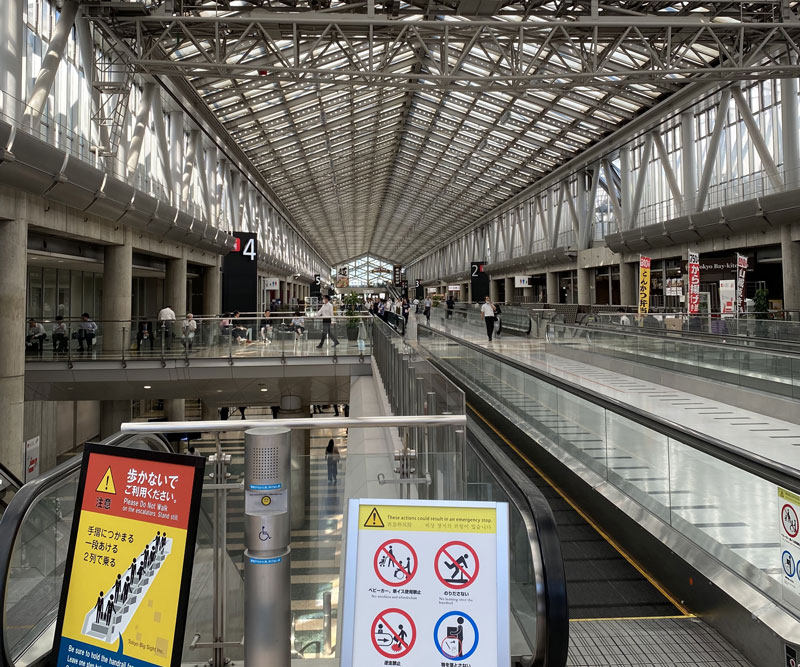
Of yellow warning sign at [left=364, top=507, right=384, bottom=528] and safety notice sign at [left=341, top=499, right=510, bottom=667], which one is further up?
yellow warning sign at [left=364, top=507, right=384, bottom=528]

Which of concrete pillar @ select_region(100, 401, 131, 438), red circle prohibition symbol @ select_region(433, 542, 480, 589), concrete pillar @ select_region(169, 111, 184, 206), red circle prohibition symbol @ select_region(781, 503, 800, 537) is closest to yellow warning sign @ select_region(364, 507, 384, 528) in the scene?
red circle prohibition symbol @ select_region(433, 542, 480, 589)

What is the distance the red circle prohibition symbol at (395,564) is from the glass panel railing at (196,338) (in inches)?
756

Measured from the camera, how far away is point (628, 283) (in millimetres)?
36938

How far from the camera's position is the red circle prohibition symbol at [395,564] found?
2178mm

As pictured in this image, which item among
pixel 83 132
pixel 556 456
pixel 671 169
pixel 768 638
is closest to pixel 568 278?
pixel 671 169

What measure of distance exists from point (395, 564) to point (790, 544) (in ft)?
8.81

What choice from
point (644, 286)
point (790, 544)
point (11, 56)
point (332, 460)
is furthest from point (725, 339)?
point (11, 56)

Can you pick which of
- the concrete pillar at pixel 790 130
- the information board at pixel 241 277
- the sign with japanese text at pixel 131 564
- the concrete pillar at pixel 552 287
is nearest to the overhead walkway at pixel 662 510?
the sign with japanese text at pixel 131 564

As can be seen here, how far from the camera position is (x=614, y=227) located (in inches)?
1543

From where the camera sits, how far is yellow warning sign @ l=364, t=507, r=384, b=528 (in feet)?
7.29

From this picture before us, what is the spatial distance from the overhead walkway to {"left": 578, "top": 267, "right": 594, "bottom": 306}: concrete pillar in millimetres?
33772

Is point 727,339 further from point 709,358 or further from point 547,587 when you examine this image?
point 547,587

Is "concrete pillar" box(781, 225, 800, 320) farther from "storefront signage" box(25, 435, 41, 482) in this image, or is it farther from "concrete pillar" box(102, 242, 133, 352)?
"storefront signage" box(25, 435, 41, 482)

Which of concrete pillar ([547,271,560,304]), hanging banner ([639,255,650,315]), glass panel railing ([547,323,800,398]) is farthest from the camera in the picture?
concrete pillar ([547,271,560,304])
